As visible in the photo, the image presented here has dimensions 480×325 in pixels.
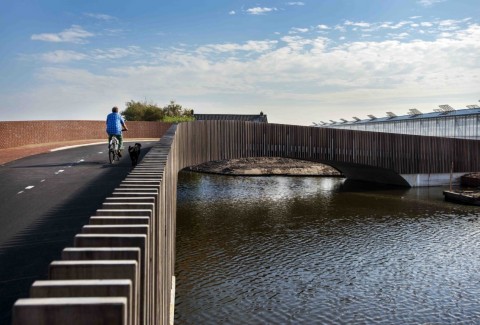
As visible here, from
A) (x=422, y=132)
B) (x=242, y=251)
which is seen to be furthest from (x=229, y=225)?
(x=422, y=132)

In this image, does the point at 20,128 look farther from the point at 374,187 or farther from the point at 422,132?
the point at 422,132

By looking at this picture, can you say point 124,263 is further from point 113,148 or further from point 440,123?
point 440,123

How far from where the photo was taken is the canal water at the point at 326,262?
1303cm

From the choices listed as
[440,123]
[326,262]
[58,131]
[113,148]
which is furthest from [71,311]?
[440,123]

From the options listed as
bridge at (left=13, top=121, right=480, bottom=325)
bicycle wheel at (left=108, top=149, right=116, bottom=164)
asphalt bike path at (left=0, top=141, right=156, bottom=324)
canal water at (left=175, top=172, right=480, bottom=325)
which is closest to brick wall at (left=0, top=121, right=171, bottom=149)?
asphalt bike path at (left=0, top=141, right=156, bottom=324)

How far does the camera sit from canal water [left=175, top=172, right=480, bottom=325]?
1303cm

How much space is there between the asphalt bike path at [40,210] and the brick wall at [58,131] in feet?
35.2

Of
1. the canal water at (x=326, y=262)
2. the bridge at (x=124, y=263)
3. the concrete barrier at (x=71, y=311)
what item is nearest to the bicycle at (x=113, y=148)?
the canal water at (x=326, y=262)

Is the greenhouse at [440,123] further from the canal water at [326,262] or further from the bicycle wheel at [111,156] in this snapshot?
the bicycle wheel at [111,156]

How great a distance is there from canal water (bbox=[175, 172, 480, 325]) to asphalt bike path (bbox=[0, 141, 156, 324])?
424cm

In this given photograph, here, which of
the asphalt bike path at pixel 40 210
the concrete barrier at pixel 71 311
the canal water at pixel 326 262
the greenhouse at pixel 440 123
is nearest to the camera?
the concrete barrier at pixel 71 311

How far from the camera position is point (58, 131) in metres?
39.7

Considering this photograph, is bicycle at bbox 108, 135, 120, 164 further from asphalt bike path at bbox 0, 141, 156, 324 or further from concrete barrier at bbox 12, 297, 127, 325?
concrete barrier at bbox 12, 297, 127, 325

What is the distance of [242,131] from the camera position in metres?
34.4
